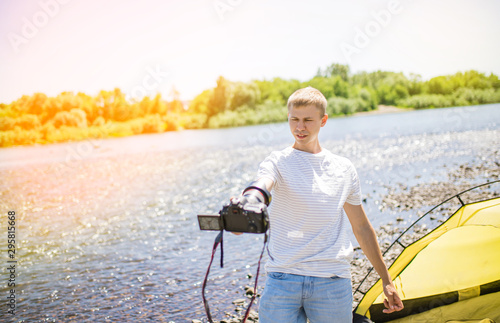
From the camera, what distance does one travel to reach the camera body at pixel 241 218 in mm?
2039

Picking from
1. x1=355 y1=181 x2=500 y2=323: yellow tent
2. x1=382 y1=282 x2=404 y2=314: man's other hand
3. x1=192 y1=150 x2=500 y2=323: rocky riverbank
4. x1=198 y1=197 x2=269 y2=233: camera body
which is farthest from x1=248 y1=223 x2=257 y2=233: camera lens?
x1=192 y1=150 x2=500 y2=323: rocky riverbank

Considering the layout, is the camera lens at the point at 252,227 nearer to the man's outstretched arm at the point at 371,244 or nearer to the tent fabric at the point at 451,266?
the man's outstretched arm at the point at 371,244

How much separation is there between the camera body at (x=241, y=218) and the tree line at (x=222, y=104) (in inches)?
2102

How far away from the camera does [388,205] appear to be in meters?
11.8

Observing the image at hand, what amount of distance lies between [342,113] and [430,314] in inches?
3421

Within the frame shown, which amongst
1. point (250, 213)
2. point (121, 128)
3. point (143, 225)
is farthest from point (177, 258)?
point (121, 128)

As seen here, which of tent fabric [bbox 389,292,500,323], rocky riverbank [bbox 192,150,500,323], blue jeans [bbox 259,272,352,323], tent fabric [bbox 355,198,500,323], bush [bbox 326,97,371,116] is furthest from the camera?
bush [bbox 326,97,371,116]

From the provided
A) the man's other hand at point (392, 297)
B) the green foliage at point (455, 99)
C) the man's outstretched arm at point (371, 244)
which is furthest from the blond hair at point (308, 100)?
the green foliage at point (455, 99)

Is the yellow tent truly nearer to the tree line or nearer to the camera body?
the camera body

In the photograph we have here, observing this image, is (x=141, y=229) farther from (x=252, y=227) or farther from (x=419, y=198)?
(x=252, y=227)

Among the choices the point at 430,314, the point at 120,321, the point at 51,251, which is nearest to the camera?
the point at 430,314

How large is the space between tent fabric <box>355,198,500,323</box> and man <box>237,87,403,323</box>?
1.72 metres

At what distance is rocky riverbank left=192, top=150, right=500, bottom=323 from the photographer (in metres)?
6.51

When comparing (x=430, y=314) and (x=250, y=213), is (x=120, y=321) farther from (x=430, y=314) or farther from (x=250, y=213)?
(x=250, y=213)
